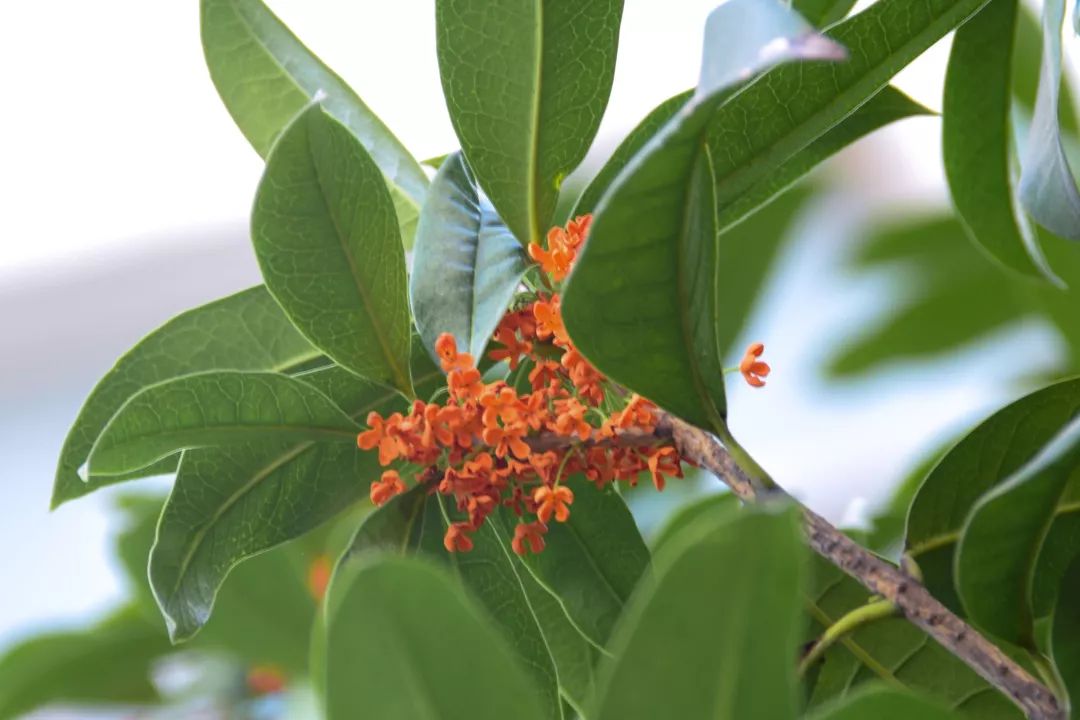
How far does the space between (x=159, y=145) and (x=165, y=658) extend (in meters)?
1.94

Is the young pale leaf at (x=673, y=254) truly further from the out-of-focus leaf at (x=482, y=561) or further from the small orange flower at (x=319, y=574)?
the small orange flower at (x=319, y=574)

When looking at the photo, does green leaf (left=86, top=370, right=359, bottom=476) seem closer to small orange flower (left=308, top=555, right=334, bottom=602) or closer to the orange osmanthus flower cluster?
the orange osmanthus flower cluster

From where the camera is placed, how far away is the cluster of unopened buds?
1.37 ft

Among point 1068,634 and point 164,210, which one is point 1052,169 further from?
point 164,210

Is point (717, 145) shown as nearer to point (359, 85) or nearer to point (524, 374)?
point (524, 374)

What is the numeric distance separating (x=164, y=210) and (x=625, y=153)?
2.48 metres

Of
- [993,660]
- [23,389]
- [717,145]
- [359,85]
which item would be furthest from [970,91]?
A: [23,389]

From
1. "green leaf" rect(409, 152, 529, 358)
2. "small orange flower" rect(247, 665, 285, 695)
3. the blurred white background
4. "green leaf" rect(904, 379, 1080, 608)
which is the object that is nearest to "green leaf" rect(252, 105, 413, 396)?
"green leaf" rect(409, 152, 529, 358)

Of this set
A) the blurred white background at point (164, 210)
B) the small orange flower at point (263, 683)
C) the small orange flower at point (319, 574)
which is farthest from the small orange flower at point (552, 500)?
the blurred white background at point (164, 210)

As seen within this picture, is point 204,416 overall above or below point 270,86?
below

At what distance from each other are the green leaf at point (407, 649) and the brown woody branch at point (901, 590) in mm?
122

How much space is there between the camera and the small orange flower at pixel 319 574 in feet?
3.28

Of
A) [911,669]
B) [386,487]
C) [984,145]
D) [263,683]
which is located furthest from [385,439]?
[263,683]

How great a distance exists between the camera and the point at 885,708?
0.31 metres
